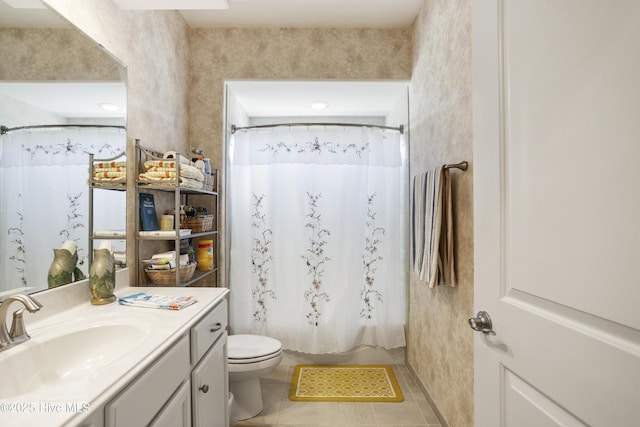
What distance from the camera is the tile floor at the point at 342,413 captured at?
1948 millimetres

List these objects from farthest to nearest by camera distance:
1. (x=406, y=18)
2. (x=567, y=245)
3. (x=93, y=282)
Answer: (x=406, y=18)
(x=93, y=282)
(x=567, y=245)

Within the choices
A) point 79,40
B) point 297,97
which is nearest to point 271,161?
point 297,97

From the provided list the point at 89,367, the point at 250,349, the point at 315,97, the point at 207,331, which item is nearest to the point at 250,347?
the point at 250,349

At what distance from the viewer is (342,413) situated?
204 centimetres

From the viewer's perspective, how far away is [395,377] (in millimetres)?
2471

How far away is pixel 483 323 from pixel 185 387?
1.01 m

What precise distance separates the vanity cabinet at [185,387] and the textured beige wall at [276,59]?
3.78ft

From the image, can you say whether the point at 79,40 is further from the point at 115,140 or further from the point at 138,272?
the point at 138,272

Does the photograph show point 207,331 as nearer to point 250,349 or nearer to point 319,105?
point 250,349

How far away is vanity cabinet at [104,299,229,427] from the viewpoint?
801 mm

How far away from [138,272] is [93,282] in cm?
44

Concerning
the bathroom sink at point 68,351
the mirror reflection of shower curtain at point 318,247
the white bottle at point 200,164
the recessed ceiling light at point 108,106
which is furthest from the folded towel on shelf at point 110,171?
the mirror reflection of shower curtain at point 318,247

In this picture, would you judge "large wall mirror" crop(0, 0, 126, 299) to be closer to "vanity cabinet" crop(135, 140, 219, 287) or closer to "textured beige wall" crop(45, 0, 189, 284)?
"textured beige wall" crop(45, 0, 189, 284)

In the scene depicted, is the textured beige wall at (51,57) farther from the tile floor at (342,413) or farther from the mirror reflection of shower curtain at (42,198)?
the tile floor at (342,413)
